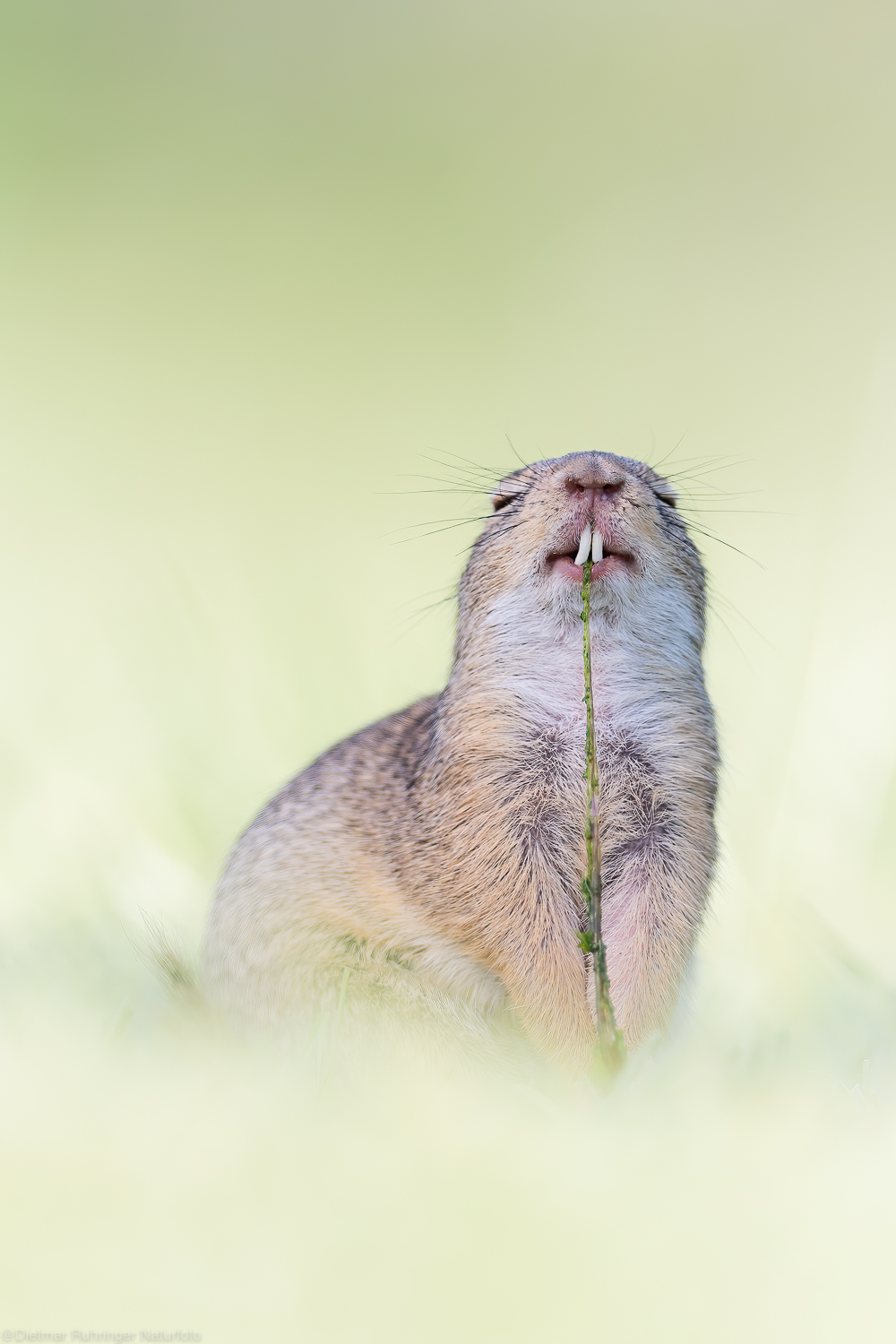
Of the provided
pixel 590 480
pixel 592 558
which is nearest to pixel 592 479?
pixel 590 480

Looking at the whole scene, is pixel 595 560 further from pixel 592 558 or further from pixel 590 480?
pixel 590 480

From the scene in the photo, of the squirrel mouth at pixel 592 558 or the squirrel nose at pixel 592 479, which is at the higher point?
the squirrel nose at pixel 592 479

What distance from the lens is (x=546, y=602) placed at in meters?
2.34

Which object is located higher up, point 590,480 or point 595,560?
point 590,480

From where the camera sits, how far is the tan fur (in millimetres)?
2250

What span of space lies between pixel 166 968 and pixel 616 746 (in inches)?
48.8

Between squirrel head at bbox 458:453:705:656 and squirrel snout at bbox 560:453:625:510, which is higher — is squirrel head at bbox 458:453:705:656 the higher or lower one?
the lower one

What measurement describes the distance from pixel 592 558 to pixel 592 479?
0.17m

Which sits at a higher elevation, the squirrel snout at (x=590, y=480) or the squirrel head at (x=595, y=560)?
the squirrel snout at (x=590, y=480)

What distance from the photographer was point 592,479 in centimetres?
224

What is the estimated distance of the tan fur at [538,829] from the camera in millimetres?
2250

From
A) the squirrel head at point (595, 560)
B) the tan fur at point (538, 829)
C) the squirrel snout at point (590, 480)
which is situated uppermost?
the squirrel snout at point (590, 480)

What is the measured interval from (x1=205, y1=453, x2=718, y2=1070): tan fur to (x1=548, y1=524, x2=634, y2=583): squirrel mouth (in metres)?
0.02

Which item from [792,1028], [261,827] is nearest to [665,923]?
[792,1028]
